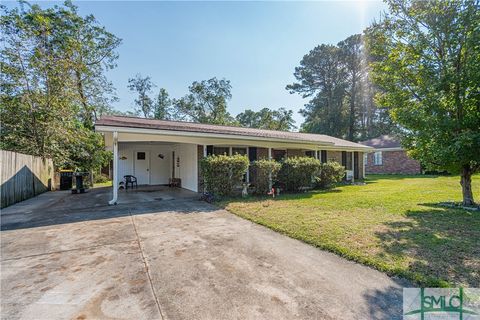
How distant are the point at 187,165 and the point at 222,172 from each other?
13.0ft

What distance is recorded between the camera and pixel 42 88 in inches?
519

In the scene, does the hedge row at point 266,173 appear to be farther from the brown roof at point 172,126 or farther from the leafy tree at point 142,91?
the leafy tree at point 142,91

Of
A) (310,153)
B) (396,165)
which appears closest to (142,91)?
(310,153)

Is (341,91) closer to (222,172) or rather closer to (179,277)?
(222,172)

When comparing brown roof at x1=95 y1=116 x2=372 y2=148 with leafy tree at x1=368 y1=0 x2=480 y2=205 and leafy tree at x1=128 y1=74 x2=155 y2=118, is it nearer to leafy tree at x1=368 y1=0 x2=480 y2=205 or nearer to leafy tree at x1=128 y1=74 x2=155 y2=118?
leafy tree at x1=368 y1=0 x2=480 y2=205

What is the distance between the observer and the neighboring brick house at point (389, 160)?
20984 mm

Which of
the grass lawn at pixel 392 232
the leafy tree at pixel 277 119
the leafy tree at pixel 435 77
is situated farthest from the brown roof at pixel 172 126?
the leafy tree at pixel 277 119

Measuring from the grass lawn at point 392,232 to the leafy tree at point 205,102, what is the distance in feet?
77.9

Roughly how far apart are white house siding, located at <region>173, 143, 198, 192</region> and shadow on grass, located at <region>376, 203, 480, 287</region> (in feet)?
26.6

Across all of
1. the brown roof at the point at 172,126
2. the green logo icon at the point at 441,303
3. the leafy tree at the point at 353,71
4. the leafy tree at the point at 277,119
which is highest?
the leafy tree at the point at 353,71

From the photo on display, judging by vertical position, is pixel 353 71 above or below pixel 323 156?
above

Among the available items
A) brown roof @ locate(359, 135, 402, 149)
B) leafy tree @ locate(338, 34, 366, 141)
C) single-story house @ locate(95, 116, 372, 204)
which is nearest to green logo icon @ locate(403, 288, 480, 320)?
single-story house @ locate(95, 116, 372, 204)

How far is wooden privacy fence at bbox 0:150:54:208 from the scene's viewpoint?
7824 mm

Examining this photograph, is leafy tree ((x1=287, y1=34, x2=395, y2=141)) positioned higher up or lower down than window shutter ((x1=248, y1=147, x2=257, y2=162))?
higher up
